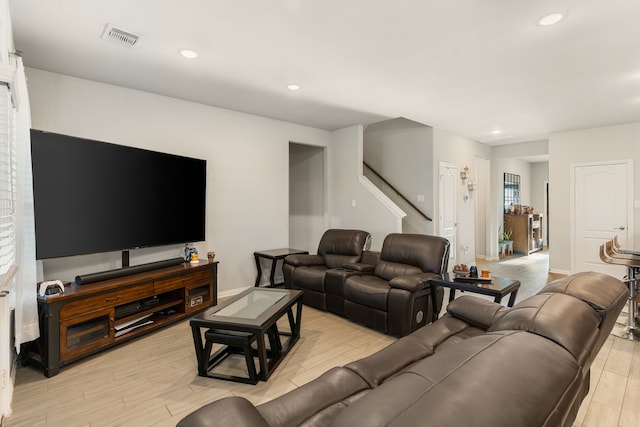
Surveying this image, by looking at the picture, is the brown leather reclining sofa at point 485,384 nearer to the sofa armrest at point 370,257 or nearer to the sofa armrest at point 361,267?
the sofa armrest at point 361,267

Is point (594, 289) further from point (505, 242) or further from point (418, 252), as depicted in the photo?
point (505, 242)

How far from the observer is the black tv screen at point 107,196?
8.57 feet

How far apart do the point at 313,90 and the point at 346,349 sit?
9.10ft

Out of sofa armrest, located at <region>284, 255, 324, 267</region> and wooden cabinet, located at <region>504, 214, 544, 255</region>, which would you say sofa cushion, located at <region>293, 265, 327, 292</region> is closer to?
sofa armrest, located at <region>284, 255, 324, 267</region>

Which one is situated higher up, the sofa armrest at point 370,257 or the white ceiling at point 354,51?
the white ceiling at point 354,51

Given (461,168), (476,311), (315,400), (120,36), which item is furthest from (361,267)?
(461,168)

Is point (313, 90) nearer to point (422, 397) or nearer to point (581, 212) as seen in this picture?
point (422, 397)

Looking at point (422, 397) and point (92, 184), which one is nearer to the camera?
point (422, 397)

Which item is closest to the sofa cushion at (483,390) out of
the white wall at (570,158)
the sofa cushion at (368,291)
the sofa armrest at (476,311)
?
the sofa armrest at (476,311)

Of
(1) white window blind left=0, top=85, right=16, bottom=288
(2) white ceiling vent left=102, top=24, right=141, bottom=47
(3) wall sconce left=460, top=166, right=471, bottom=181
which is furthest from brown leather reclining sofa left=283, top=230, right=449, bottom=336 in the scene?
(3) wall sconce left=460, top=166, right=471, bottom=181

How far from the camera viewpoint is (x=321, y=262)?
4402 millimetres

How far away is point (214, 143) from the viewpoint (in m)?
4.37

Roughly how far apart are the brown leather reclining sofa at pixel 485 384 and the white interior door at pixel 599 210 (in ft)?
17.6

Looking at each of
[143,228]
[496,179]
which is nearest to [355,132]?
[143,228]
